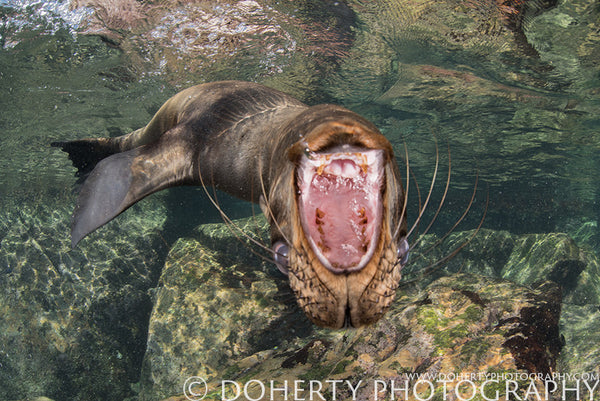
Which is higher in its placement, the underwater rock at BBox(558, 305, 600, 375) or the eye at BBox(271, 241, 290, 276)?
the eye at BBox(271, 241, 290, 276)

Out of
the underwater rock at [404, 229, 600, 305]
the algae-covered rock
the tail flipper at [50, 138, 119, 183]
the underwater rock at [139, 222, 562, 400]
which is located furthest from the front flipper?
the underwater rock at [404, 229, 600, 305]

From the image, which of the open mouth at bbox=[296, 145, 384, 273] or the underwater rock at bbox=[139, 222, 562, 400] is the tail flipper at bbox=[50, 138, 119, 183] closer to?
→ the underwater rock at bbox=[139, 222, 562, 400]

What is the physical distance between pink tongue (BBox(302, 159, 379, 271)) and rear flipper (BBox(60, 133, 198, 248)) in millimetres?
2477

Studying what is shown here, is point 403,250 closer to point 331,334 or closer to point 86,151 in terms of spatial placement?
point 331,334

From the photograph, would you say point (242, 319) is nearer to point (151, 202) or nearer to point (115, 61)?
point (115, 61)

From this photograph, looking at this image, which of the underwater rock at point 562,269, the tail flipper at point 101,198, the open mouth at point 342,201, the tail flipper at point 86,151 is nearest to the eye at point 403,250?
the open mouth at point 342,201

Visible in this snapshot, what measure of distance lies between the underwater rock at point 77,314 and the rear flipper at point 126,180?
635cm

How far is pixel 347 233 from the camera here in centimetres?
175

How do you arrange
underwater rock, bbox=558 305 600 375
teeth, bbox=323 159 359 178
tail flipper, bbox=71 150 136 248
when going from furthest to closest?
underwater rock, bbox=558 305 600 375 → tail flipper, bbox=71 150 136 248 → teeth, bbox=323 159 359 178

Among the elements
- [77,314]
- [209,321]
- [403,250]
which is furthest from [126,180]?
[77,314]

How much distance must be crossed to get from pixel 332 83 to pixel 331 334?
7745mm

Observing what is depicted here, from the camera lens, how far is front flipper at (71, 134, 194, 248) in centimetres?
360

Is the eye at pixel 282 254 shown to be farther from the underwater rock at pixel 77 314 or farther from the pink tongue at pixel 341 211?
the underwater rock at pixel 77 314

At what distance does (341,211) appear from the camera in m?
1.78
